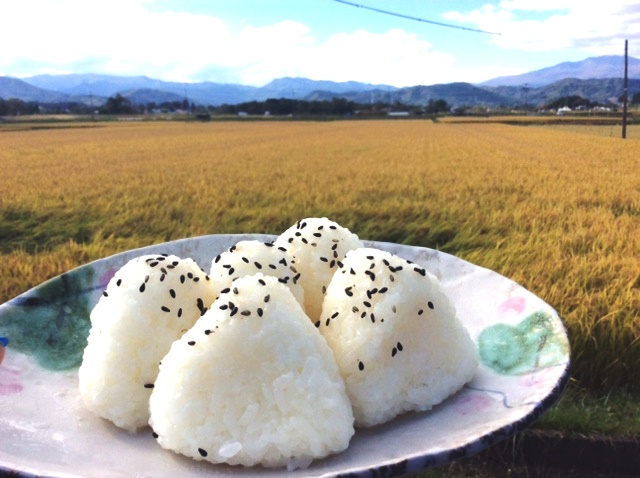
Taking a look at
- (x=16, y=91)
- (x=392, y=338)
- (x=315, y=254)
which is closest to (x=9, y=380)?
(x=315, y=254)

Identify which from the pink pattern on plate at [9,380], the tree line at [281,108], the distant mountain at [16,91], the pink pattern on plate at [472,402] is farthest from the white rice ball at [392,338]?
the tree line at [281,108]

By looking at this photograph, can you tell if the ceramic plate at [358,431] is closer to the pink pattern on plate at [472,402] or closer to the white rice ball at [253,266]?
the pink pattern on plate at [472,402]

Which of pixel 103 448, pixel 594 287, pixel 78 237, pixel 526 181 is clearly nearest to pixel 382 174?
pixel 526 181

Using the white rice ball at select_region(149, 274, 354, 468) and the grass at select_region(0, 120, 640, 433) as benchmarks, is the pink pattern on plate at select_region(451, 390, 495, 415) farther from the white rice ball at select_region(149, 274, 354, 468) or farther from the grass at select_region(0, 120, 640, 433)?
the grass at select_region(0, 120, 640, 433)

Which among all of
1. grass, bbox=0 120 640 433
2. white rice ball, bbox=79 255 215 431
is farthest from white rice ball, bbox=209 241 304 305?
grass, bbox=0 120 640 433

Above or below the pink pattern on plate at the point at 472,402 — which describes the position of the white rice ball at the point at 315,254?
above

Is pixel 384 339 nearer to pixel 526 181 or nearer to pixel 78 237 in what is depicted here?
pixel 78 237

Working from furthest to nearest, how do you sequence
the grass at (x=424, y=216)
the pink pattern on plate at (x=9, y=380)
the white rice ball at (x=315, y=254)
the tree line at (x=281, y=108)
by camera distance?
the tree line at (x=281, y=108) → the grass at (x=424, y=216) → the white rice ball at (x=315, y=254) → the pink pattern on plate at (x=9, y=380)

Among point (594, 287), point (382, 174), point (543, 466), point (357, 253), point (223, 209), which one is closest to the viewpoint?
point (357, 253)
